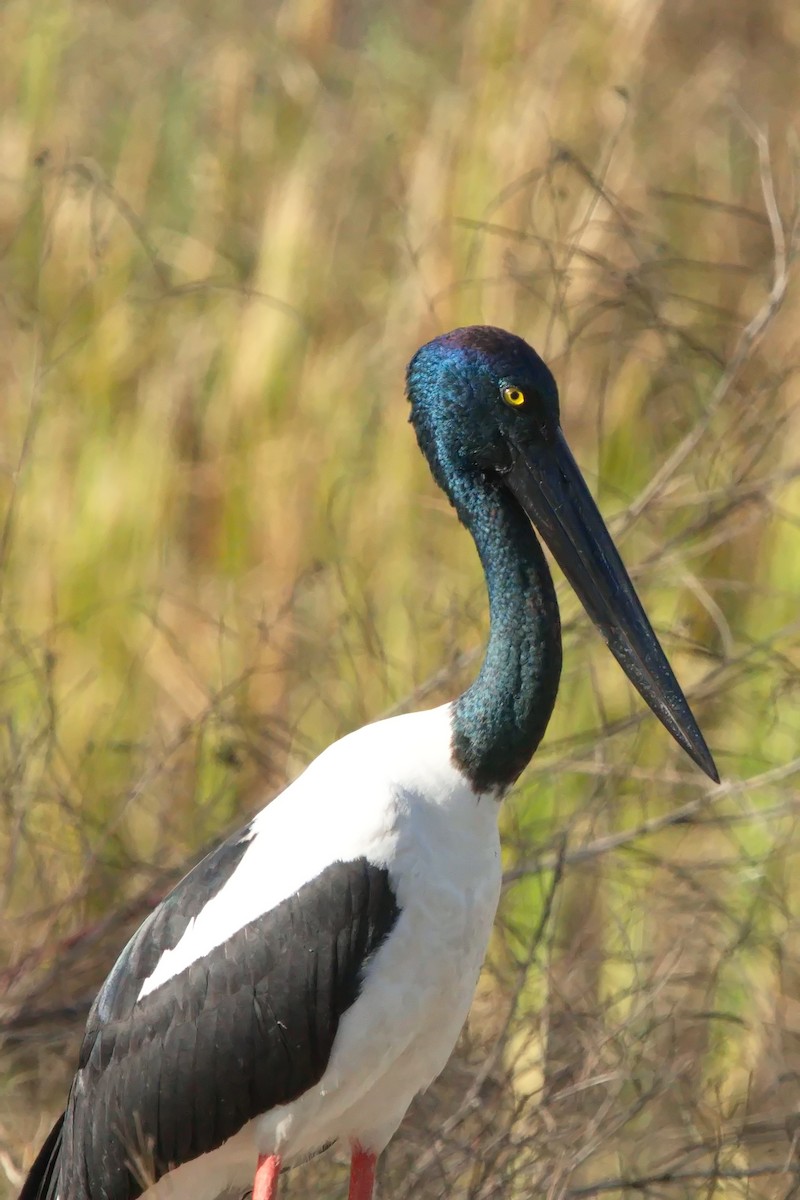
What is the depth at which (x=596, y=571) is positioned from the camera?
345cm

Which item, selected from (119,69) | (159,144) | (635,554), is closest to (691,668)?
(635,554)

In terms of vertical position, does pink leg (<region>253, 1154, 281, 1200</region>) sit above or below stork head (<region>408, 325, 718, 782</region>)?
below

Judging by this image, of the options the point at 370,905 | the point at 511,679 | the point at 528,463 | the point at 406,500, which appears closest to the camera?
the point at 370,905

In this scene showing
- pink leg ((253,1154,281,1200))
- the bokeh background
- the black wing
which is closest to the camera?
the black wing

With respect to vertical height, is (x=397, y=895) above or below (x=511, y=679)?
below

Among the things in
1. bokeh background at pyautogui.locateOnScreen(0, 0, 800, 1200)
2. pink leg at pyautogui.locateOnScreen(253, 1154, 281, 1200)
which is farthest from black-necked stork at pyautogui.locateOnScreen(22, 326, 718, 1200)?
bokeh background at pyautogui.locateOnScreen(0, 0, 800, 1200)

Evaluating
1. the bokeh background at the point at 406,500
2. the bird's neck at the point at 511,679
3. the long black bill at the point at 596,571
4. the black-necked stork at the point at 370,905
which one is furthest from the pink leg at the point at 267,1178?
the long black bill at the point at 596,571

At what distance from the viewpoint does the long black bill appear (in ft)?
11.0

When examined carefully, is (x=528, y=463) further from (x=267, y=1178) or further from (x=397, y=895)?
(x=267, y=1178)

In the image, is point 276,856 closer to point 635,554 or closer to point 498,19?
point 635,554

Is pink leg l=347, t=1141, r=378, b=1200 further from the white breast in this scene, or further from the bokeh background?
the bokeh background

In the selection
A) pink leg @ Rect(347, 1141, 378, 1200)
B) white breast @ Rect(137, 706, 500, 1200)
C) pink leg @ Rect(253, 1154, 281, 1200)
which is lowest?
pink leg @ Rect(347, 1141, 378, 1200)

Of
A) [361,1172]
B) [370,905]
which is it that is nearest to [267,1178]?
[361,1172]

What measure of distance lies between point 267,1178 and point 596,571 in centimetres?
121
